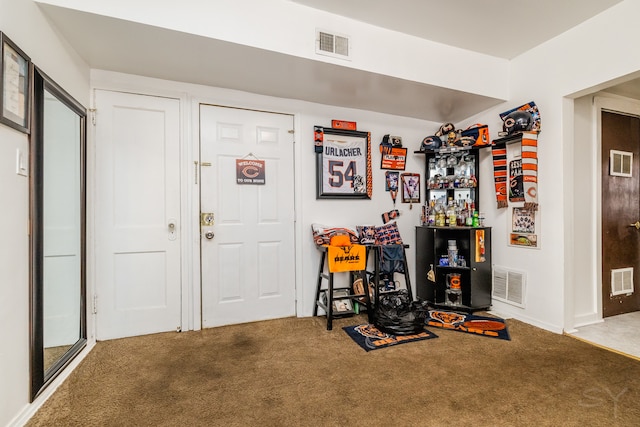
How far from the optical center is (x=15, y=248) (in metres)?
1.54

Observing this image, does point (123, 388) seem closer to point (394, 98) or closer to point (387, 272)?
point (387, 272)

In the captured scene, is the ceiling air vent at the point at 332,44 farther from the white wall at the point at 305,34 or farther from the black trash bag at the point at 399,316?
the black trash bag at the point at 399,316

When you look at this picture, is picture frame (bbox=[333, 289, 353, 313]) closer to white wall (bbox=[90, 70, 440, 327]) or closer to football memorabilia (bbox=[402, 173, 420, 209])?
white wall (bbox=[90, 70, 440, 327])

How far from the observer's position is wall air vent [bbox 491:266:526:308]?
2977mm

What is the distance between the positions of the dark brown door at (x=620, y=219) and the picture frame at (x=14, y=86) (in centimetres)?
470

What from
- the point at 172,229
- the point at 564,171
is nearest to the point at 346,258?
the point at 172,229

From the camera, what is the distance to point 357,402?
1680 millimetres

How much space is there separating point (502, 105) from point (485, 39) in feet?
2.52

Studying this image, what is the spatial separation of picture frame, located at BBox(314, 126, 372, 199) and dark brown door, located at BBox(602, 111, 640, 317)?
7.93 ft

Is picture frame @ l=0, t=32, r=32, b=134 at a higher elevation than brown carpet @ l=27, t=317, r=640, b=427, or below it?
higher

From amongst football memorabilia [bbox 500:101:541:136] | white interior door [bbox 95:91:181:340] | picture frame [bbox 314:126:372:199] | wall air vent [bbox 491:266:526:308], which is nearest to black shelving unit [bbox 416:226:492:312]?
wall air vent [bbox 491:266:526:308]

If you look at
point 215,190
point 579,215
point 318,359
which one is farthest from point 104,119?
point 579,215

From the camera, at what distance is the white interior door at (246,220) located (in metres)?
2.84

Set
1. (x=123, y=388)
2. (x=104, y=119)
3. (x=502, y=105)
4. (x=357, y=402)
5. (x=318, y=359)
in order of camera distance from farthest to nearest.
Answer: (x=502, y=105) < (x=104, y=119) < (x=318, y=359) < (x=123, y=388) < (x=357, y=402)
